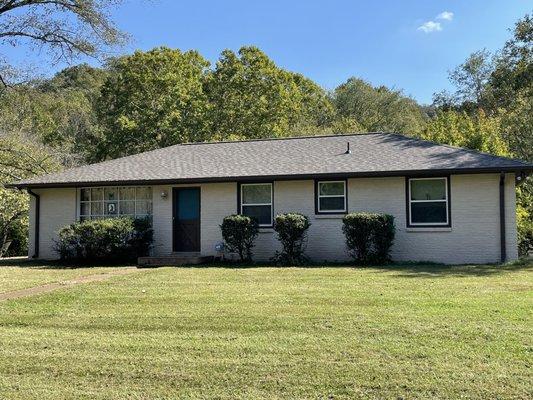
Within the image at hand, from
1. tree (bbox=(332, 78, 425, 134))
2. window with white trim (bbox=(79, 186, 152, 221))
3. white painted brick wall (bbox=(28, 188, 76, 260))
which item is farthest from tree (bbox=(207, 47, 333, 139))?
white painted brick wall (bbox=(28, 188, 76, 260))

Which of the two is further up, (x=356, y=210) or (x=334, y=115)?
(x=334, y=115)

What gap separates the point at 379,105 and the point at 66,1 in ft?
116

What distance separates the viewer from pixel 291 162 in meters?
16.2

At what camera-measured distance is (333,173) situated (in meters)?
14.7

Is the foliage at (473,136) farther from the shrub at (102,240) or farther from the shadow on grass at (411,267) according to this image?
the shrub at (102,240)

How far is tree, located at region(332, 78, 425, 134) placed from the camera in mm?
43344

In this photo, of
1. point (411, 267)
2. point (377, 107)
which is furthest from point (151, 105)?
point (411, 267)

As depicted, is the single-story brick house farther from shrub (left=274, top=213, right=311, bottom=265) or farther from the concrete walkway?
the concrete walkway

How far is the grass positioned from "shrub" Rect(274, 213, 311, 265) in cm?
469

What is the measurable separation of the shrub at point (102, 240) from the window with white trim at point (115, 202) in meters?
1.02

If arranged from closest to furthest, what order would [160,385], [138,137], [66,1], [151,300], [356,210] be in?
[160,385] → [151,300] → [66,1] → [356,210] → [138,137]

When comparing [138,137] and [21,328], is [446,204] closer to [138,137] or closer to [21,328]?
[21,328]

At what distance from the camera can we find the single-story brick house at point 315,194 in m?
14.2

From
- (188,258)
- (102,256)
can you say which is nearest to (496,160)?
(188,258)
